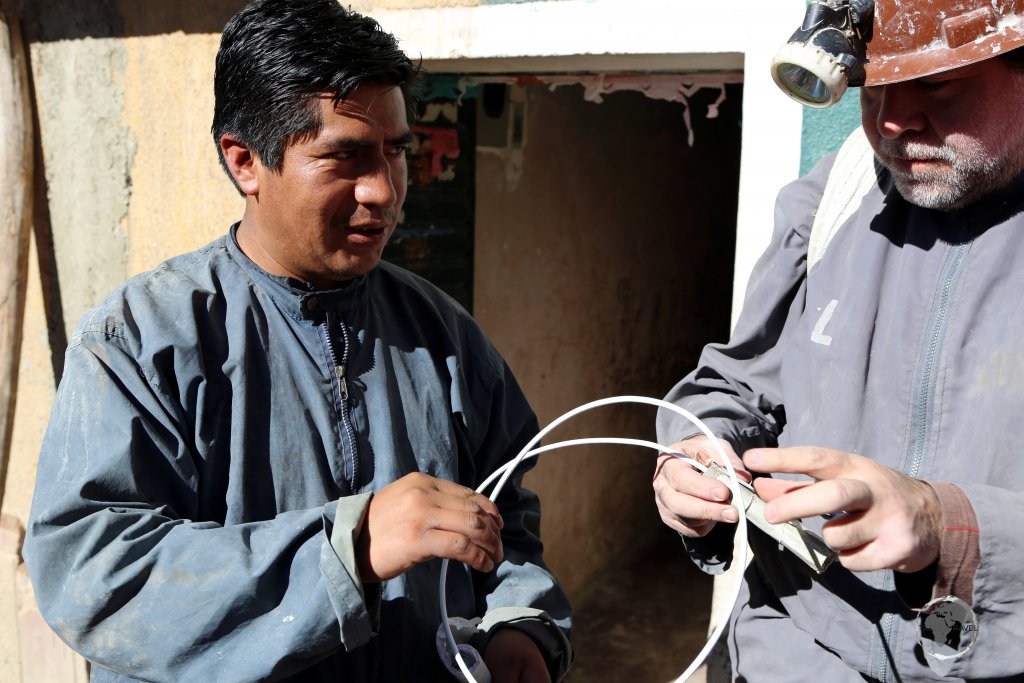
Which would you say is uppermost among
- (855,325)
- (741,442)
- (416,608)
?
(855,325)

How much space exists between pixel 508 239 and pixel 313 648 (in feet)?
11.2

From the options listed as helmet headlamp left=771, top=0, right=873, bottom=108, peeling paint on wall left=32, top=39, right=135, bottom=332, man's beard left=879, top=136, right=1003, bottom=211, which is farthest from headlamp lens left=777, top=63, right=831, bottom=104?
peeling paint on wall left=32, top=39, right=135, bottom=332

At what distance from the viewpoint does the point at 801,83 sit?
1739 millimetres

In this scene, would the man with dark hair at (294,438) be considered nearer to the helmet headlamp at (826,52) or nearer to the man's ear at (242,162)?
the man's ear at (242,162)

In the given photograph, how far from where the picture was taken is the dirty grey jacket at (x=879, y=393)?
1559 millimetres

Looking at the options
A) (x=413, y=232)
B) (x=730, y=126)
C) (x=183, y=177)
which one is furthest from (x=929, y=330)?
(x=730, y=126)

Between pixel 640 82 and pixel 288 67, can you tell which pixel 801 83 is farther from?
pixel 640 82

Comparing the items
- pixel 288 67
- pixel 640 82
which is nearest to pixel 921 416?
pixel 288 67

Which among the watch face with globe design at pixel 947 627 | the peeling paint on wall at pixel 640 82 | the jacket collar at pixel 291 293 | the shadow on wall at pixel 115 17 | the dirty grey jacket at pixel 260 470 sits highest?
the shadow on wall at pixel 115 17

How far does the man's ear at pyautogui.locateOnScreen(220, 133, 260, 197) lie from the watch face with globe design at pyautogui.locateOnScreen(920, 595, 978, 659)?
1420 millimetres

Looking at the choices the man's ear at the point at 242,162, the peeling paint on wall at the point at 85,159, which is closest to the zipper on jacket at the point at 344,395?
the man's ear at the point at 242,162

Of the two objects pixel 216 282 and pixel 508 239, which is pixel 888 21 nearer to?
pixel 216 282

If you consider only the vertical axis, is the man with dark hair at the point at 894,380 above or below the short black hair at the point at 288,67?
below

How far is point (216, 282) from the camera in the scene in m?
1.69
